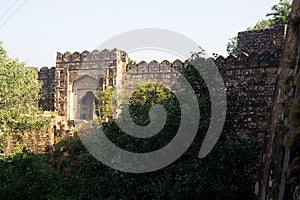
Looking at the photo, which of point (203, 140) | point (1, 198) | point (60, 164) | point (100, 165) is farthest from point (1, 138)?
point (203, 140)

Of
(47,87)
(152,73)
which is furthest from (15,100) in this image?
(47,87)

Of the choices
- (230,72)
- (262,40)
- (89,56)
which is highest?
(89,56)

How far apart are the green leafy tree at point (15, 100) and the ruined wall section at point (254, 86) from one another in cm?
510

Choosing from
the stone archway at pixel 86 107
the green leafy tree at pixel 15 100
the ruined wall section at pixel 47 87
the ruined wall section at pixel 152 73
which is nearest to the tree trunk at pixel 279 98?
the green leafy tree at pixel 15 100

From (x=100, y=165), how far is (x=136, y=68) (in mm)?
10369

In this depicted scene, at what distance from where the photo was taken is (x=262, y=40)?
1127cm

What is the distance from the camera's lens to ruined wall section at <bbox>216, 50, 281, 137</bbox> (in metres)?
8.20

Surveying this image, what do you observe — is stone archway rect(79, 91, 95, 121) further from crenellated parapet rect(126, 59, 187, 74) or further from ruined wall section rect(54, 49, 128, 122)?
crenellated parapet rect(126, 59, 187, 74)

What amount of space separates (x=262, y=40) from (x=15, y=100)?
6.90m

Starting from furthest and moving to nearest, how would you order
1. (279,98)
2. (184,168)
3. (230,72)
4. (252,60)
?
(230,72), (252,60), (184,168), (279,98)

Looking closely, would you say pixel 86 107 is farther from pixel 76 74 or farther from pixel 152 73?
pixel 152 73

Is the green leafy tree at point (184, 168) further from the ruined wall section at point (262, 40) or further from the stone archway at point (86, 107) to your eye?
the stone archway at point (86, 107)

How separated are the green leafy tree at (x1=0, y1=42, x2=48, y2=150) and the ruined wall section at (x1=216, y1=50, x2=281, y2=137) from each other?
5.10 metres

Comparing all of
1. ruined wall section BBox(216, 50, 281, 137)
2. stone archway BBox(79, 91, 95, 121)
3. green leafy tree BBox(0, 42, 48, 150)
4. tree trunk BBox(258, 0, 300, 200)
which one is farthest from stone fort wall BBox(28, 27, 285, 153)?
green leafy tree BBox(0, 42, 48, 150)
